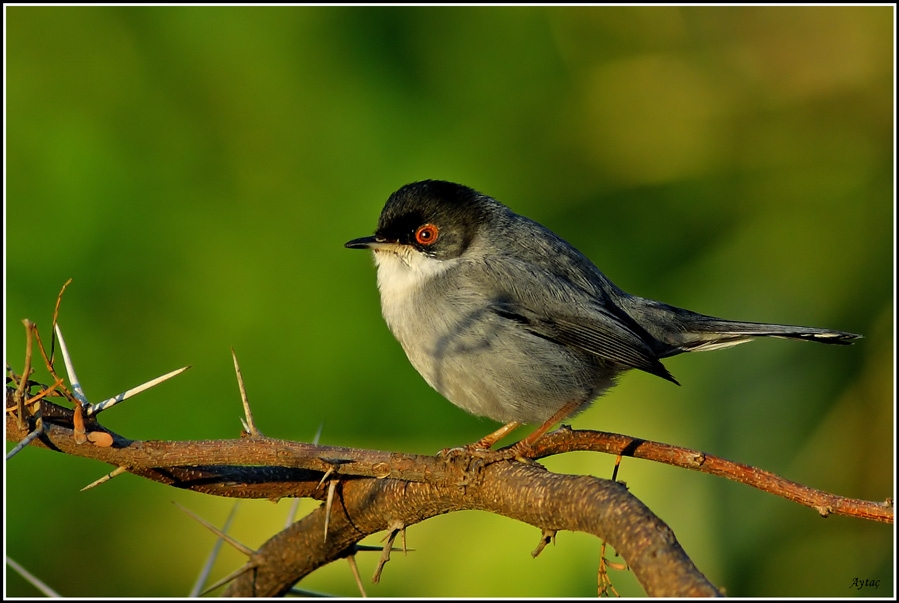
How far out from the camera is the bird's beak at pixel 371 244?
4148 millimetres

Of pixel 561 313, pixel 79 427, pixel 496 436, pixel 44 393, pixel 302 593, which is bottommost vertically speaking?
pixel 496 436

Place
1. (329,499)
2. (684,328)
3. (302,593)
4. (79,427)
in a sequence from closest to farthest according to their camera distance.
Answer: (79,427) → (329,499) → (302,593) → (684,328)

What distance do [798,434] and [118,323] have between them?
3546mm

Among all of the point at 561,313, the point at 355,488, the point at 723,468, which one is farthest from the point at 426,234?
the point at 723,468

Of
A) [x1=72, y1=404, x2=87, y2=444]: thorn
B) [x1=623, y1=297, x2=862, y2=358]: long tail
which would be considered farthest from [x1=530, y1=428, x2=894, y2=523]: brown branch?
[x1=623, y1=297, x2=862, y2=358]: long tail

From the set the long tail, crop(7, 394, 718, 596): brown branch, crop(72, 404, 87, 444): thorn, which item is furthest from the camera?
the long tail

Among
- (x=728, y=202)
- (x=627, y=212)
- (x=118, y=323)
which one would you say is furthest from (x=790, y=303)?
(x=118, y=323)

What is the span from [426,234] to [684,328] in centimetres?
138

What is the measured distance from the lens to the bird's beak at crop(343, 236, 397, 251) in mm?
4148

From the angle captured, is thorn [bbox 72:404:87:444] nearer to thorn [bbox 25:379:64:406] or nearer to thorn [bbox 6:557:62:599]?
thorn [bbox 25:379:64:406]

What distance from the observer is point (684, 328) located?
4.36m

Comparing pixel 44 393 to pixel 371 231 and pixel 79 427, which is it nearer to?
pixel 79 427

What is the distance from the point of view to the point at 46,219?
4.38 meters

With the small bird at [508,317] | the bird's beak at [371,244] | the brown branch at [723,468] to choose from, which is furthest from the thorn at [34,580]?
the bird's beak at [371,244]
